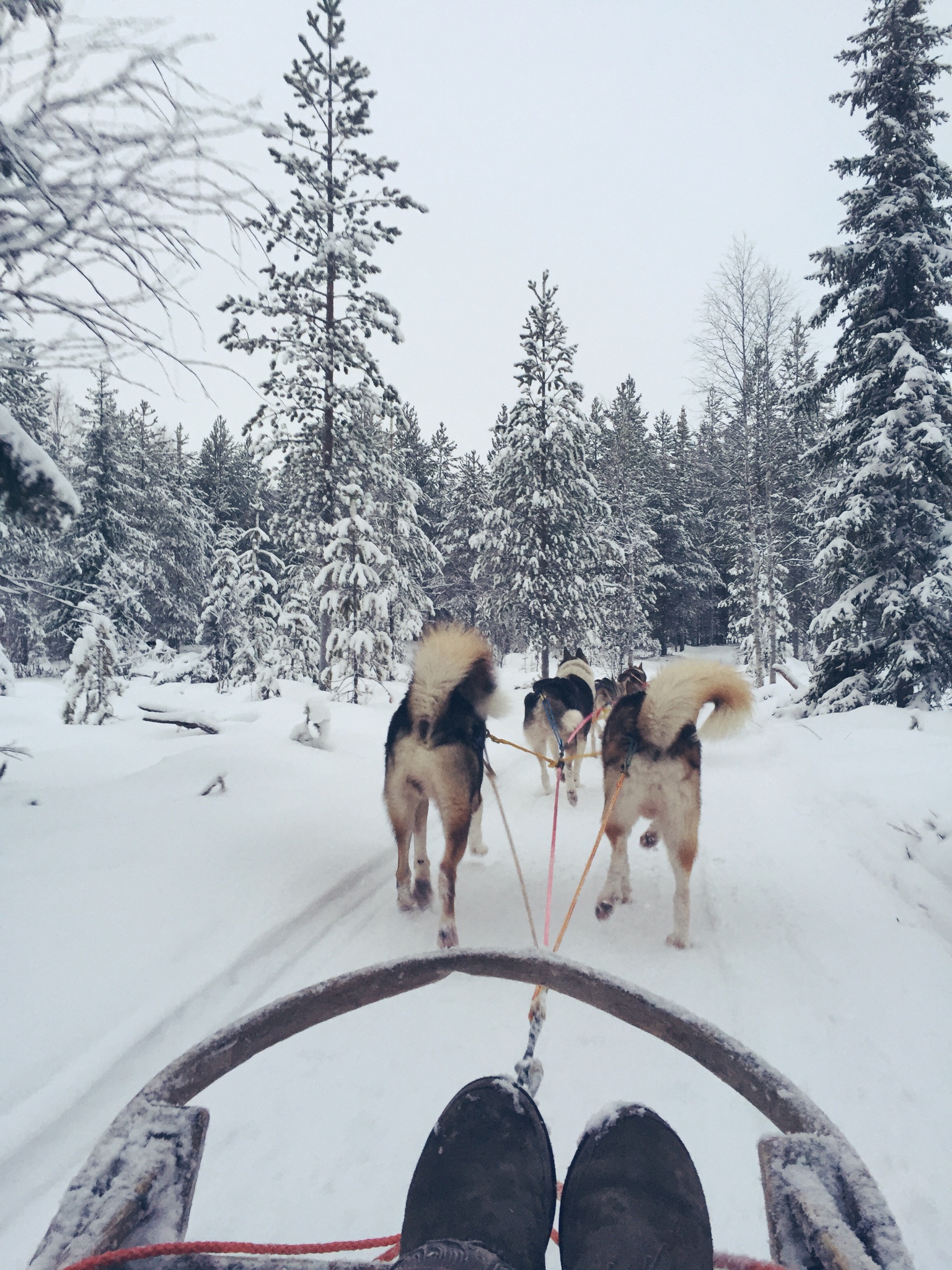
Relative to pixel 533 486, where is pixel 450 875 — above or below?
below

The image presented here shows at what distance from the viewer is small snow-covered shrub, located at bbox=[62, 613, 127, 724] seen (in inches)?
386

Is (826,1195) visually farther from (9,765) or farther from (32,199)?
(9,765)

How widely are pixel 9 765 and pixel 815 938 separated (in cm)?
639

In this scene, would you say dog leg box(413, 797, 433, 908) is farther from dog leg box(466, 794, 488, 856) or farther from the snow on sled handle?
the snow on sled handle

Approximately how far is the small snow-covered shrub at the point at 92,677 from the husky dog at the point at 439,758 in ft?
22.6

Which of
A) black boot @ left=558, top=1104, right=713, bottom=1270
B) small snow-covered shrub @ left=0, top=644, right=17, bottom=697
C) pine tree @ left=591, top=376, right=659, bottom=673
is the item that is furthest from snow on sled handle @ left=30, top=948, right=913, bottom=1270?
pine tree @ left=591, top=376, right=659, bottom=673

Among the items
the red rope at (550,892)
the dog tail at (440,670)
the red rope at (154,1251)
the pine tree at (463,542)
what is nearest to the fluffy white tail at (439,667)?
the dog tail at (440,670)

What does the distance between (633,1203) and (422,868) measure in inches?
103

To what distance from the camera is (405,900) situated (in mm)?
3834

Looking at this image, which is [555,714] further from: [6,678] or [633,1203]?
[633,1203]

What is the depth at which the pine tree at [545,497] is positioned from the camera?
19.2 m

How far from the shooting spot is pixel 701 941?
3502mm

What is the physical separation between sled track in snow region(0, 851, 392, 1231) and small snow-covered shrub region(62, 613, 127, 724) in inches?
274

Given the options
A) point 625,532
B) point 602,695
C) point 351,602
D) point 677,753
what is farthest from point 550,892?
point 625,532
